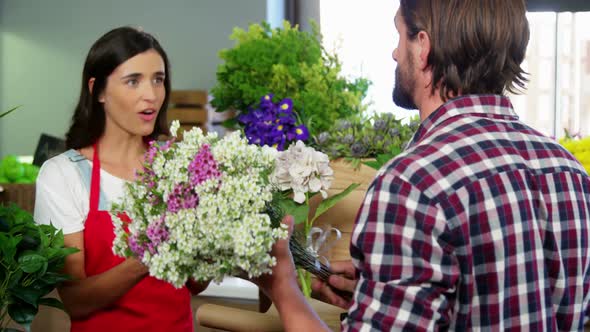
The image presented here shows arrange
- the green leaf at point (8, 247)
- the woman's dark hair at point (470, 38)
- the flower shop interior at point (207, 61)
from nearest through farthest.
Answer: the woman's dark hair at point (470, 38) < the green leaf at point (8, 247) < the flower shop interior at point (207, 61)

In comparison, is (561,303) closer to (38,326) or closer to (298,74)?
(298,74)

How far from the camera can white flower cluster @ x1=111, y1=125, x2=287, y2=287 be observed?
1041mm

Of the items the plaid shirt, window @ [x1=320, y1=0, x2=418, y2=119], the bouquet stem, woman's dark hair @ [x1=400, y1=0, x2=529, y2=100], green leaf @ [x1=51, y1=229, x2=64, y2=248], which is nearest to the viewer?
the plaid shirt

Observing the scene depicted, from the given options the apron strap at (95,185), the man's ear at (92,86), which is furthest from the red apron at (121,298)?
the man's ear at (92,86)

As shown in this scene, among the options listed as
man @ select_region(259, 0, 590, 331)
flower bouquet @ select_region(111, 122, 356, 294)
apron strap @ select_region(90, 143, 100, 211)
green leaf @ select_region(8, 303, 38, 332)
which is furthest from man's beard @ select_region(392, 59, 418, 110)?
apron strap @ select_region(90, 143, 100, 211)

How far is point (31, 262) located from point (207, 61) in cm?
367

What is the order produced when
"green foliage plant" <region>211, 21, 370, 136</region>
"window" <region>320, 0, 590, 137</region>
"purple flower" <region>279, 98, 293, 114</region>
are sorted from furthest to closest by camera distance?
1. "window" <region>320, 0, 590, 137</region>
2. "green foliage plant" <region>211, 21, 370, 136</region>
3. "purple flower" <region>279, 98, 293, 114</region>

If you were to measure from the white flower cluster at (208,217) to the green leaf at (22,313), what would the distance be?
0.23 m

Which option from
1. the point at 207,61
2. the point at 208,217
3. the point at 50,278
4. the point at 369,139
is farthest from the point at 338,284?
the point at 207,61

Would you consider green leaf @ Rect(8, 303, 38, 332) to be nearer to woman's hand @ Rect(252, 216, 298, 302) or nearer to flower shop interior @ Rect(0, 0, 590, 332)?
woman's hand @ Rect(252, 216, 298, 302)

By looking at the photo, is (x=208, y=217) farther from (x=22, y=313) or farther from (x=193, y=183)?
(x=22, y=313)

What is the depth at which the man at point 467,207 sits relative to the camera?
0.92 metres

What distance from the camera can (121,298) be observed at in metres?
1.77

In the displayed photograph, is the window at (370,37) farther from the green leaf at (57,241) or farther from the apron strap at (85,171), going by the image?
the green leaf at (57,241)
